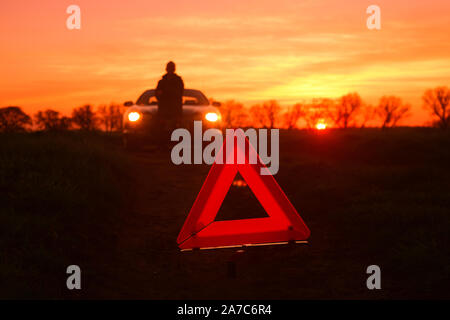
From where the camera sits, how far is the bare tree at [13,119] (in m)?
12.0

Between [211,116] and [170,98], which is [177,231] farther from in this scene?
[211,116]

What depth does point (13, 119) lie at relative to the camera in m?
12.9

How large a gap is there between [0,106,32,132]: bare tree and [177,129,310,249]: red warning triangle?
7.74 meters

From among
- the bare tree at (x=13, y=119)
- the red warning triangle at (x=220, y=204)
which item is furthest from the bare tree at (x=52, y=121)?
the red warning triangle at (x=220, y=204)

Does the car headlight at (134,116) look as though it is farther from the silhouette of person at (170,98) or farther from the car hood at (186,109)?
the silhouette of person at (170,98)

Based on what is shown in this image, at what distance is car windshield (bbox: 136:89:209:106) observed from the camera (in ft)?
45.8

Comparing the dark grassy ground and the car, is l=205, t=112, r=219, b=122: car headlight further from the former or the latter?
the dark grassy ground

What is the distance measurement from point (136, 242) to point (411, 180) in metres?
5.42

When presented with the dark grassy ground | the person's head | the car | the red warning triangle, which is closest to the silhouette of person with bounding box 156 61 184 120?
the person's head

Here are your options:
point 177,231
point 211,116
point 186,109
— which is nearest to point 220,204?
point 177,231

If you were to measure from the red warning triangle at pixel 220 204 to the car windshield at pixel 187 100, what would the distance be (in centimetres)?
866
